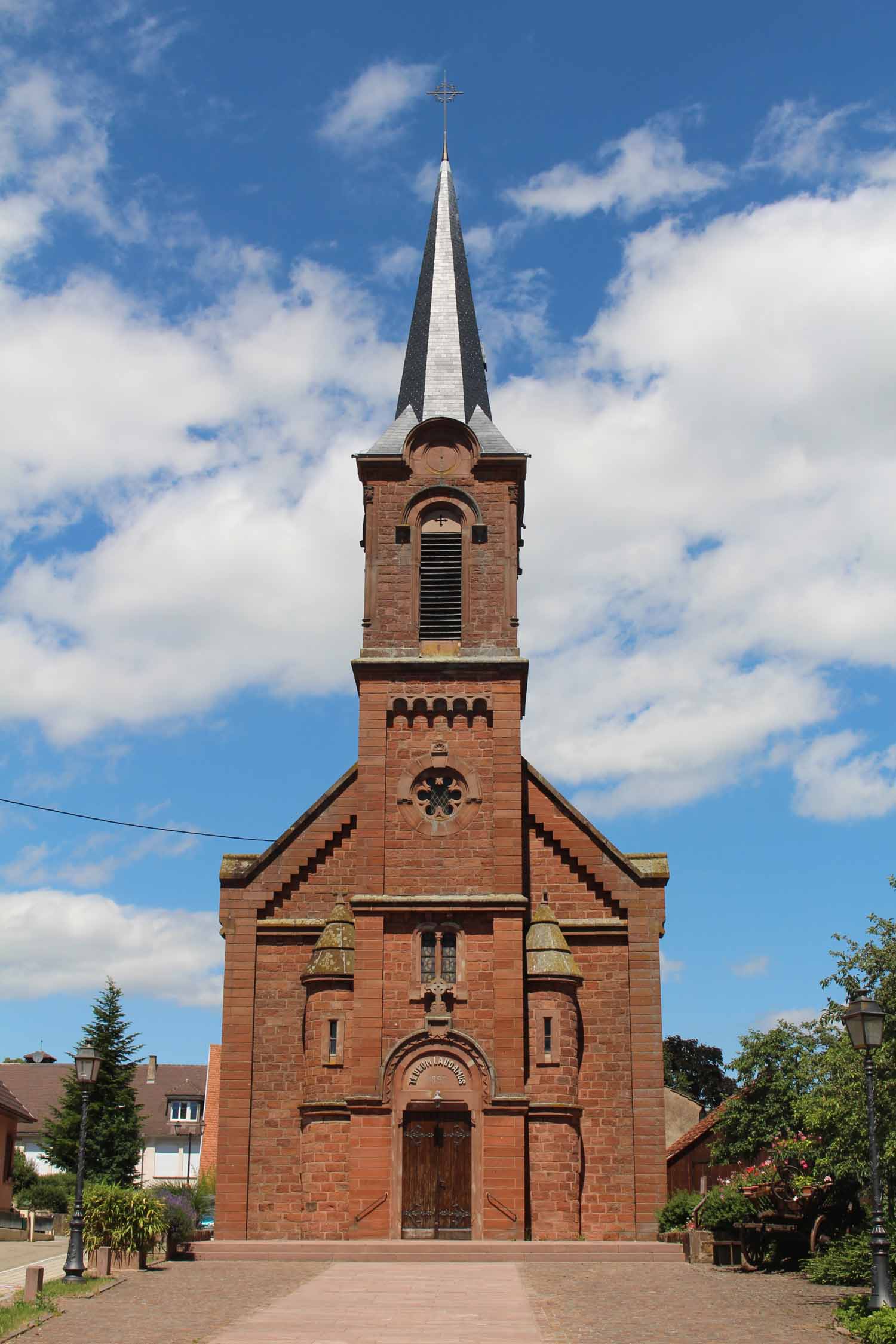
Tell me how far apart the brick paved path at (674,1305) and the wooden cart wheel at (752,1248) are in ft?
1.40

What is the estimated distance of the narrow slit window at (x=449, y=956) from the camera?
33312 mm

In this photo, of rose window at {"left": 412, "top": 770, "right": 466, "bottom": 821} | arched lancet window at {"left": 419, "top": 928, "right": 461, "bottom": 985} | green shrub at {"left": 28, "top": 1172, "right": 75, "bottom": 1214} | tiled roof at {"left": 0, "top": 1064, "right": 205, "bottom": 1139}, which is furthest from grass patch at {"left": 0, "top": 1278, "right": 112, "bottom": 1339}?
tiled roof at {"left": 0, "top": 1064, "right": 205, "bottom": 1139}

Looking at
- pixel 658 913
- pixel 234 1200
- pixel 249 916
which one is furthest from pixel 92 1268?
pixel 658 913

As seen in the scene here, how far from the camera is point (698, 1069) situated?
302ft

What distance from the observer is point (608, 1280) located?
79.6 feet

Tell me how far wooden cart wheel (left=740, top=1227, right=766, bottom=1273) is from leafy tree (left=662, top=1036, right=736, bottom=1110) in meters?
64.4

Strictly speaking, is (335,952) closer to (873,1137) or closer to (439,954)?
(439,954)

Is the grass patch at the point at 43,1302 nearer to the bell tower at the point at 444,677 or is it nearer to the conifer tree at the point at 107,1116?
the bell tower at the point at 444,677

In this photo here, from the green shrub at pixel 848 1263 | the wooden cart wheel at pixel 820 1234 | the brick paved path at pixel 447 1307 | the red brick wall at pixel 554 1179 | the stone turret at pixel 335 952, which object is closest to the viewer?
the brick paved path at pixel 447 1307

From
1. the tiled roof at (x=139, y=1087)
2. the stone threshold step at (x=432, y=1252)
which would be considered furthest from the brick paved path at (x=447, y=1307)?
the tiled roof at (x=139, y=1087)

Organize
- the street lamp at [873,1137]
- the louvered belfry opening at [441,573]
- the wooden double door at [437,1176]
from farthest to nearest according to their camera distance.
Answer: the louvered belfry opening at [441,573] → the wooden double door at [437,1176] → the street lamp at [873,1137]

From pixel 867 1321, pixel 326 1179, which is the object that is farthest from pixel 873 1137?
pixel 326 1179

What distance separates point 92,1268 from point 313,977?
32.2ft

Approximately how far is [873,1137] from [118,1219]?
14671 millimetres
